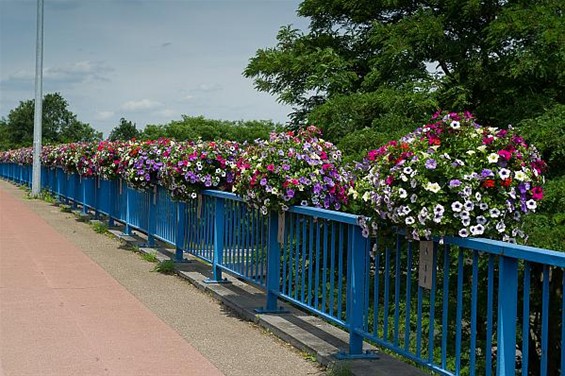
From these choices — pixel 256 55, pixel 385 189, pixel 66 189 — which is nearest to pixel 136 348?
pixel 385 189

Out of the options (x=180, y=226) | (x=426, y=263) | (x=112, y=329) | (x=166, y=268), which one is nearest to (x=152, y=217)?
(x=180, y=226)

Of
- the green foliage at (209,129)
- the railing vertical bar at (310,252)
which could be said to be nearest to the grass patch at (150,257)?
the railing vertical bar at (310,252)

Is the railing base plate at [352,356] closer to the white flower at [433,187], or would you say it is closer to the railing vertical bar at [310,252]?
the railing vertical bar at [310,252]

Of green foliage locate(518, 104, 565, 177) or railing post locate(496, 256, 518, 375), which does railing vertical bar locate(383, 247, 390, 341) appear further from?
green foliage locate(518, 104, 565, 177)

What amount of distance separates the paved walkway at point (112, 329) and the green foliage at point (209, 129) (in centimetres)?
3797

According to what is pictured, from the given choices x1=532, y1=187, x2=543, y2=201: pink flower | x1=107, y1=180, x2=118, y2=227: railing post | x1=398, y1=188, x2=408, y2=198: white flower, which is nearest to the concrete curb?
x1=398, y1=188, x2=408, y2=198: white flower

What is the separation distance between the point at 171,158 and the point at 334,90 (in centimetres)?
252

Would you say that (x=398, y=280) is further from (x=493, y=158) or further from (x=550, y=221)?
(x=550, y=221)

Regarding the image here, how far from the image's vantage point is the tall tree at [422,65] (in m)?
9.22

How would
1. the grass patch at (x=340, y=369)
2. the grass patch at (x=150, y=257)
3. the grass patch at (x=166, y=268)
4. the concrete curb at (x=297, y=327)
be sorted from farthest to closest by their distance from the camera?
the grass patch at (x=150, y=257), the grass patch at (x=166, y=268), the concrete curb at (x=297, y=327), the grass patch at (x=340, y=369)

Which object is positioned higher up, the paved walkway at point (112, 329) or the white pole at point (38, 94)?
the white pole at point (38, 94)

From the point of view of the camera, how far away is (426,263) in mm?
4938

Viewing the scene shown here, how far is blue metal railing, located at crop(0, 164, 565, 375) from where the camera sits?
4.22m

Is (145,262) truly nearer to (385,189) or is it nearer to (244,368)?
(244,368)
